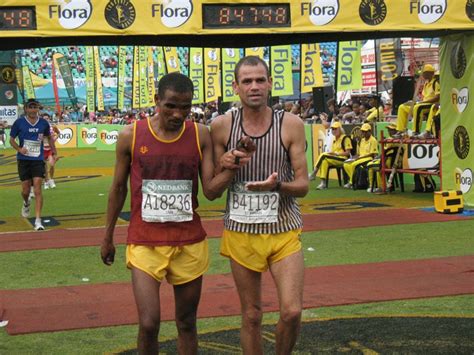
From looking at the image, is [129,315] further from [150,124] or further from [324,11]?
[324,11]

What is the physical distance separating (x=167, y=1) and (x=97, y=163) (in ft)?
68.6

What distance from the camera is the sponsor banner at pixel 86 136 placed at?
49.4 meters

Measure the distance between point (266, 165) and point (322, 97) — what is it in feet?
76.5

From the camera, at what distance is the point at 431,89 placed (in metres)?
18.2

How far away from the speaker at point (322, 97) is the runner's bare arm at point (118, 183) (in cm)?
2310

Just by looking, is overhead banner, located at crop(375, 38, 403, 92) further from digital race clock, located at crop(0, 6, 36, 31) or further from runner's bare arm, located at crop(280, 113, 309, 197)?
runner's bare arm, located at crop(280, 113, 309, 197)

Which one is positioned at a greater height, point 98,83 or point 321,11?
point 98,83

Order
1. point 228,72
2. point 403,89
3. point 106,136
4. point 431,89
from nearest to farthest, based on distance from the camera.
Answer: point 431,89 → point 403,89 → point 228,72 → point 106,136

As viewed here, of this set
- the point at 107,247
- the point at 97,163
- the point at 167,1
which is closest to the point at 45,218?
the point at 167,1

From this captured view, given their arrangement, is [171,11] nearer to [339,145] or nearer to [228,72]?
[339,145]

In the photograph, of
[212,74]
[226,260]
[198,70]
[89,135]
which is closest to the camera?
[226,260]

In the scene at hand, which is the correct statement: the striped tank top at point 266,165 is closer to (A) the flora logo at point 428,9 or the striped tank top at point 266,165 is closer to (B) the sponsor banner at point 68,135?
(A) the flora logo at point 428,9

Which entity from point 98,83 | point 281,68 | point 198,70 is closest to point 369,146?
point 281,68

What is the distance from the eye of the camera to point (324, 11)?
48.2 ft
